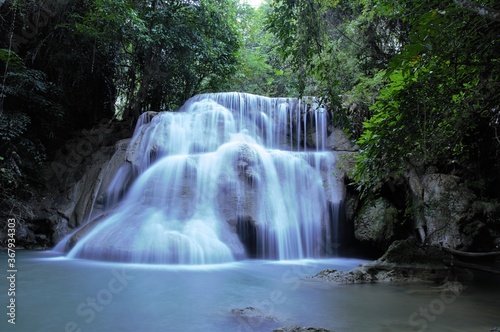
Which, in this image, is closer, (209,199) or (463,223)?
(463,223)

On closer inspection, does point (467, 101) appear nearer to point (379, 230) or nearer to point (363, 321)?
point (363, 321)

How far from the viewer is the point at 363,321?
12.4 feet

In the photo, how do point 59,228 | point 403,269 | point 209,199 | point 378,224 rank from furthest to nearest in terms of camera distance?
point 59,228 → point 209,199 → point 378,224 → point 403,269

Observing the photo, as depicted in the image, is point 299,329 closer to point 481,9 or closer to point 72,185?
point 481,9

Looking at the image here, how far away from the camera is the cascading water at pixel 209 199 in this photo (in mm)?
7438

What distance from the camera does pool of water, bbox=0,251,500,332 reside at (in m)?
3.66

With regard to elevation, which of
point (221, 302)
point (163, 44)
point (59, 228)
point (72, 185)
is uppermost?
point (163, 44)

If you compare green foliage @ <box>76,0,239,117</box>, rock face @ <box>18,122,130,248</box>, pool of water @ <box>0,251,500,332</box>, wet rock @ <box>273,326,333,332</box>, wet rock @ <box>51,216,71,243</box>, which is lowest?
pool of water @ <box>0,251,500,332</box>

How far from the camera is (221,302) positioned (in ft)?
14.8

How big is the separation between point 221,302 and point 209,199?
449 cm

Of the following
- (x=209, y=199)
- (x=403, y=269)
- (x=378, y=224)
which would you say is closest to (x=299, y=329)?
(x=403, y=269)

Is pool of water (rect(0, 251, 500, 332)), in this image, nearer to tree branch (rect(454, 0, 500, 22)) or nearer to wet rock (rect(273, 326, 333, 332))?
wet rock (rect(273, 326, 333, 332))

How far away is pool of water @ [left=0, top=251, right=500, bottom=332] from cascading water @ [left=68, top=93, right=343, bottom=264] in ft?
2.91

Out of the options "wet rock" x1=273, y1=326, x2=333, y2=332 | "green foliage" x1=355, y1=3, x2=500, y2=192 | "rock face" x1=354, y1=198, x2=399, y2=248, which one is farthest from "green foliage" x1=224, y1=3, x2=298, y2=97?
"wet rock" x1=273, y1=326, x2=333, y2=332
